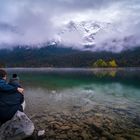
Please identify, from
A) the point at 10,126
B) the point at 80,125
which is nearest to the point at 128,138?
the point at 80,125

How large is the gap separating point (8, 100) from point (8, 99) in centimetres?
4

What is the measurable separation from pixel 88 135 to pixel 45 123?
10.5 ft

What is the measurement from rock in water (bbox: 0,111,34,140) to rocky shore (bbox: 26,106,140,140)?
0.57 meters

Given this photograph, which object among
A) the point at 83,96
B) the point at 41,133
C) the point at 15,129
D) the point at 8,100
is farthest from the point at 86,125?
the point at 83,96

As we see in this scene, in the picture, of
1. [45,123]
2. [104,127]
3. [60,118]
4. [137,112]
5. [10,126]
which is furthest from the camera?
[137,112]

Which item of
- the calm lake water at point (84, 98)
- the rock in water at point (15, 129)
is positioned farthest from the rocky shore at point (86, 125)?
the calm lake water at point (84, 98)

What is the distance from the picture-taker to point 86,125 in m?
14.7

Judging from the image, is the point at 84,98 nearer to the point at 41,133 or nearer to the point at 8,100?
the point at 41,133

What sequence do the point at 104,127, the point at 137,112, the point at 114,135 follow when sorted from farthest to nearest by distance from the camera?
the point at 137,112
the point at 104,127
the point at 114,135

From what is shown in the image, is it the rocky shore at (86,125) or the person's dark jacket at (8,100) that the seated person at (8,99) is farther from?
the rocky shore at (86,125)

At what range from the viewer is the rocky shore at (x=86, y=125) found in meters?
12.7

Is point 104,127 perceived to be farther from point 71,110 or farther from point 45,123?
point 71,110

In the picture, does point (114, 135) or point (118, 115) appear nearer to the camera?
point (114, 135)

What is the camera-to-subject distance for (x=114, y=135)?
12828 mm
